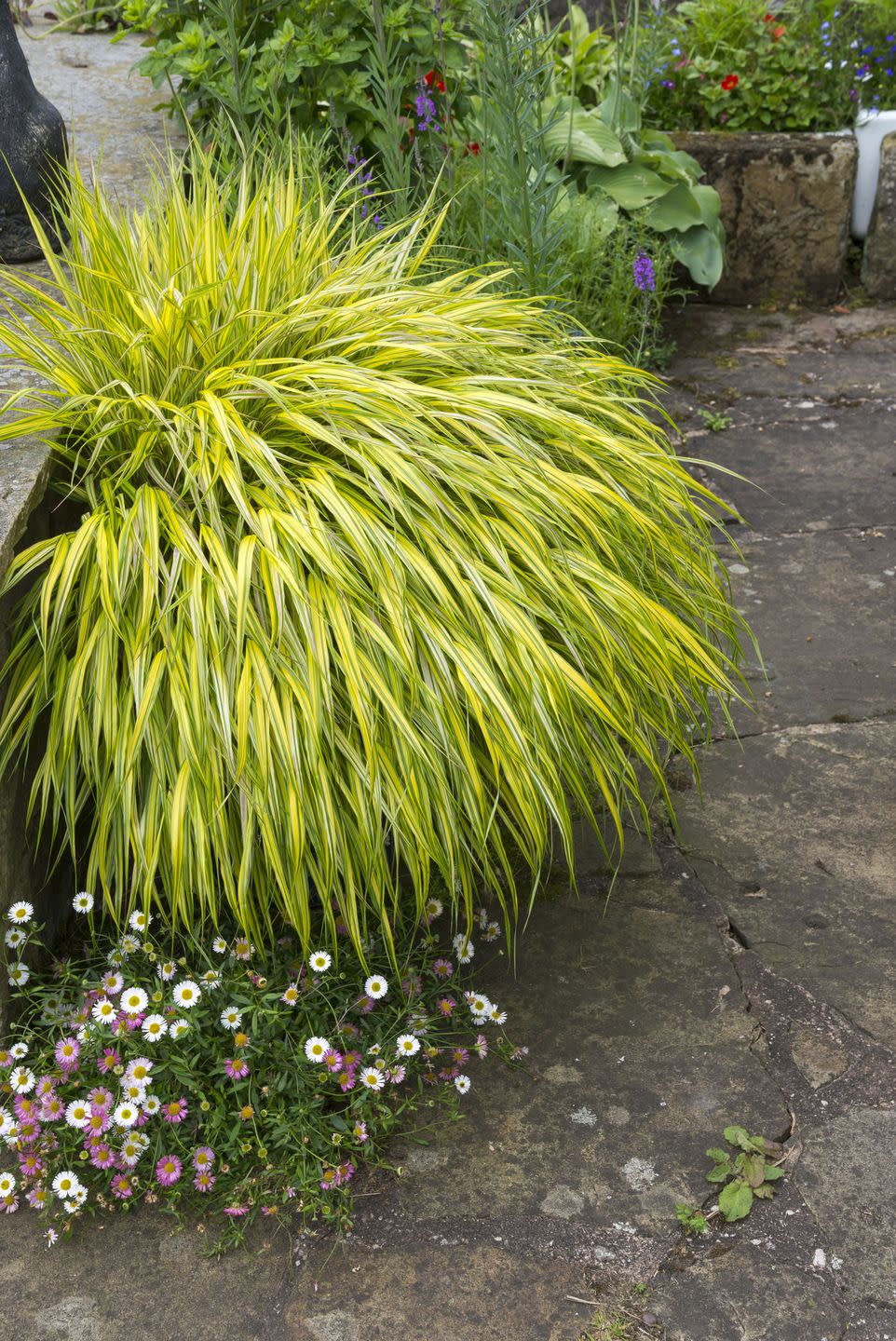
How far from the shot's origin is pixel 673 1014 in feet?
6.37

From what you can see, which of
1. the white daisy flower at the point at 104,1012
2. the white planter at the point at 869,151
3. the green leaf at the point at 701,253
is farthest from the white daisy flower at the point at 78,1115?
the white planter at the point at 869,151

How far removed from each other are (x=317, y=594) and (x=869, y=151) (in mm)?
3754

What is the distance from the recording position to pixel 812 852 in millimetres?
2270

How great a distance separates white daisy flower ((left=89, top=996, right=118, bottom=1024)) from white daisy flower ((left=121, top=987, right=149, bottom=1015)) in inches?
0.7

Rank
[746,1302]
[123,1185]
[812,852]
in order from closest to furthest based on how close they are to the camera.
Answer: [746,1302] < [123,1185] < [812,852]

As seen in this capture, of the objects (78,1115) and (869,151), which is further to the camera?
(869,151)

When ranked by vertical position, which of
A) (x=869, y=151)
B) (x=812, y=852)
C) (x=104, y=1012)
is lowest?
(x=812, y=852)

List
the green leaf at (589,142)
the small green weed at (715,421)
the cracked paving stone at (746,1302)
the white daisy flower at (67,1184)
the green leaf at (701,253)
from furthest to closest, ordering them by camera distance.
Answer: the green leaf at (701,253)
the green leaf at (589,142)
the small green weed at (715,421)
the white daisy flower at (67,1184)
the cracked paving stone at (746,1302)

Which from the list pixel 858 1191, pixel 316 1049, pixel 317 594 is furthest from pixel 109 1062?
pixel 858 1191

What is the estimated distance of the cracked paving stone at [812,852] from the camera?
2021mm

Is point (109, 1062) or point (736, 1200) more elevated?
point (109, 1062)

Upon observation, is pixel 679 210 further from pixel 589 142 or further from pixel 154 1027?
pixel 154 1027

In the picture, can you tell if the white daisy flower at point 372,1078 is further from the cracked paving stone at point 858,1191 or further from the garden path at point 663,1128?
the cracked paving stone at point 858,1191

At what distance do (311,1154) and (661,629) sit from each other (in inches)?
34.6
